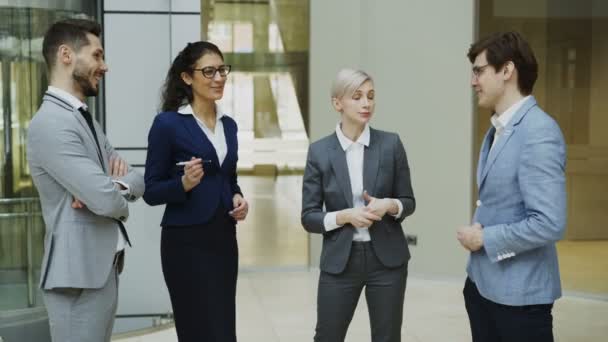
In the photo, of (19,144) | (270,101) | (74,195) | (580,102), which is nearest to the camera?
(74,195)

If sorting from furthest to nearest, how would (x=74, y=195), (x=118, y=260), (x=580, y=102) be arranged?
(x=580, y=102) < (x=118, y=260) < (x=74, y=195)

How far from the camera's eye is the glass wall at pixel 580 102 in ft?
27.9

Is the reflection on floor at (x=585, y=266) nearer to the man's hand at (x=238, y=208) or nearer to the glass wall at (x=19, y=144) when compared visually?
the glass wall at (x=19, y=144)

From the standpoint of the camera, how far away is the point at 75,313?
10.9 feet

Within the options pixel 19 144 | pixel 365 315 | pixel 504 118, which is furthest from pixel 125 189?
pixel 365 315

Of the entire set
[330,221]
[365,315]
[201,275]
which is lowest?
[365,315]

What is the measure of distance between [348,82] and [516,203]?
1087 mm

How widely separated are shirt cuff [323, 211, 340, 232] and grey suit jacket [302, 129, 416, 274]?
4 centimetres

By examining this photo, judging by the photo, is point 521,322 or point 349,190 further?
point 349,190

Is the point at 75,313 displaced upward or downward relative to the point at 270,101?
downward

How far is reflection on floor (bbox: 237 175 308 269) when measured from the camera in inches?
391

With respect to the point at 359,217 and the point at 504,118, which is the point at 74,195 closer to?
the point at 359,217

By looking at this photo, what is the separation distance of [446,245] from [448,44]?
2.22 m

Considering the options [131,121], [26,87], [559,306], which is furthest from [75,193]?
[559,306]
